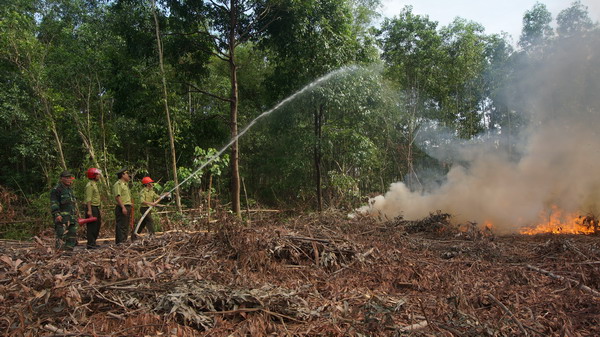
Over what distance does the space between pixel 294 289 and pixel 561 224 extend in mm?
10904

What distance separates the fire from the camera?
A: 429 inches

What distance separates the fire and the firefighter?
431 inches

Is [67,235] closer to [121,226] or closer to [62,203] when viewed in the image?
[62,203]

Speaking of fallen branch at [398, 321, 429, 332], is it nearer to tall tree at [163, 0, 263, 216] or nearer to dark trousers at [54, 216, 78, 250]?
Answer: dark trousers at [54, 216, 78, 250]

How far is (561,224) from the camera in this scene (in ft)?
39.1

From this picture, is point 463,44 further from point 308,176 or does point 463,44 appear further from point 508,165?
point 308,176

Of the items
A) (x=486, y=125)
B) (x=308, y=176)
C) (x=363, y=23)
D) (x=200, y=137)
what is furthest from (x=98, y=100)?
(x=486, y=125)

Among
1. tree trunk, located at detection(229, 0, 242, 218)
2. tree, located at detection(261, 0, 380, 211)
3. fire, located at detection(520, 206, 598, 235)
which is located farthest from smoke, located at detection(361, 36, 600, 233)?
tree, located at detection(261, 0, 380, 211)

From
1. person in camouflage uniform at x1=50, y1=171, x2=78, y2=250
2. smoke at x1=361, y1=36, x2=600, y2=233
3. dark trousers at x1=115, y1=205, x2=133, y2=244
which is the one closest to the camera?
person in camouflage uniform at x1=50, y1=171, x2=78, y2=250

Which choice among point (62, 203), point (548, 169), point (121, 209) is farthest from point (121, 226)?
point (548, 169)

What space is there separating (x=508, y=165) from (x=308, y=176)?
10.7 meters

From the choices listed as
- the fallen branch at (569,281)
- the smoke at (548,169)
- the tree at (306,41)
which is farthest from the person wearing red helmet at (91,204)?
the fallen branch at (569,281)

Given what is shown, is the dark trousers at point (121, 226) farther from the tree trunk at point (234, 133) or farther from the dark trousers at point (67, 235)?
the tree trunk at point (234, 133)

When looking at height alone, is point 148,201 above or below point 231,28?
below
